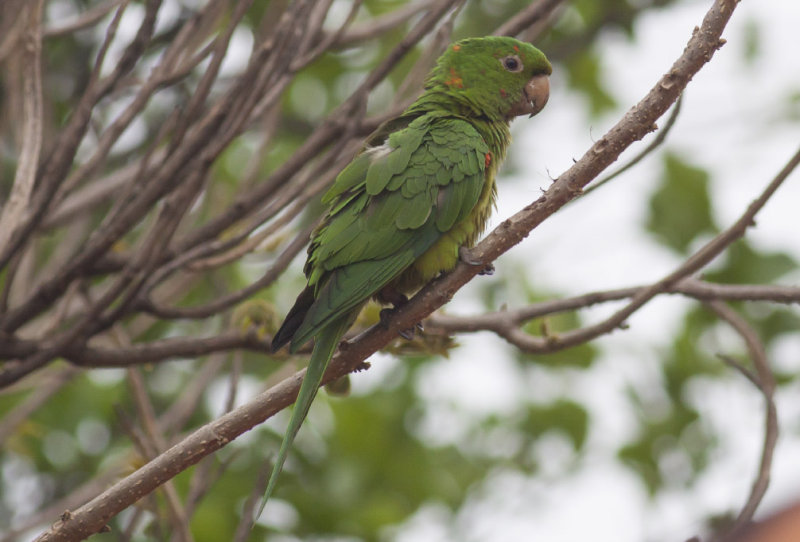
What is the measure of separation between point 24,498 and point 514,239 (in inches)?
138

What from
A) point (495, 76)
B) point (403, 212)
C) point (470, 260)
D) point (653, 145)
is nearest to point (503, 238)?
point (470, 260)

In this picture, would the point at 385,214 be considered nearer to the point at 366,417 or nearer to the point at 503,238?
the point at 503,238

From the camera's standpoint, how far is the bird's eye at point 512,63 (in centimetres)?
341

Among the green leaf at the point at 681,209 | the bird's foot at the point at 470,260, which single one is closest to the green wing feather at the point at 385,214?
the bird's foot at the point at 470,260

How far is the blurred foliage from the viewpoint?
4387mm

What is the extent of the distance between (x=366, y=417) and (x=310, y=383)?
2.41 metres

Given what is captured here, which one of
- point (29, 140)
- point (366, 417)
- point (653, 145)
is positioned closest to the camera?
point (29, 140)

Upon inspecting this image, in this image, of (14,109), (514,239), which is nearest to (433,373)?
(14,109)

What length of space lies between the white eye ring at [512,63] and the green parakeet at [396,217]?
32 centimetres

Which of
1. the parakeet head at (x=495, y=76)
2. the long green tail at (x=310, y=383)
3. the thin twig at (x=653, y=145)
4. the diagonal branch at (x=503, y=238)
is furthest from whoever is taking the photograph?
the parakeet head at (x=495, y=76)

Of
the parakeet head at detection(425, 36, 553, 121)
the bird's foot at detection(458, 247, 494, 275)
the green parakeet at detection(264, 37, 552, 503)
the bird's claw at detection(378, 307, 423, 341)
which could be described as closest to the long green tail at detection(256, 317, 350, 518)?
the green parakeet at detection(264, 37, 552, 503)

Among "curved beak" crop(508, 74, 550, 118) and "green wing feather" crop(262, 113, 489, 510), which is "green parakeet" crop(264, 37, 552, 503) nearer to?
"green wing feather" crop(262, 113, 489, 510)

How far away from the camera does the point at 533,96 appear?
347 centimetres

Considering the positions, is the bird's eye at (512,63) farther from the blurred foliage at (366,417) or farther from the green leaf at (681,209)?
the green leaf at (681,209)
